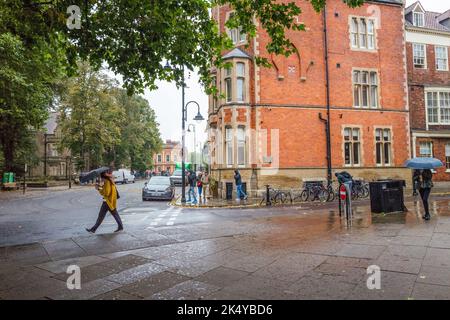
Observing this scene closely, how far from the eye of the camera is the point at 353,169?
73.6ft

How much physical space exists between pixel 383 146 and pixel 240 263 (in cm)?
2130

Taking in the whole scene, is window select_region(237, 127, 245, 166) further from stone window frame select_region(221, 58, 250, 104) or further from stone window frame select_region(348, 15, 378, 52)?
stone window frame select_region(348, 15, 378, 52)

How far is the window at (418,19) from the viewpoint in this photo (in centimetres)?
2619

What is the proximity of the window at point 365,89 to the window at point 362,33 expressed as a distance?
78.8 inches

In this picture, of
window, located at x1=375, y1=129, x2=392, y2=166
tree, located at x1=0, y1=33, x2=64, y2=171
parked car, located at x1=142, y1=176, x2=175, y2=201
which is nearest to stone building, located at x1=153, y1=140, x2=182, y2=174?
tree, located at x1=0, y1=33, x2=64, y2=171

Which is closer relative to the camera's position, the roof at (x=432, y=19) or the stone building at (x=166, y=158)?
the roof at (x=432, y=19)

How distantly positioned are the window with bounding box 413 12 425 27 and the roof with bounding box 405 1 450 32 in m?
0.30

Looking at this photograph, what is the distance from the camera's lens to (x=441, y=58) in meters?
26.1

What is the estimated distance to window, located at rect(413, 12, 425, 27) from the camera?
85.9 ft

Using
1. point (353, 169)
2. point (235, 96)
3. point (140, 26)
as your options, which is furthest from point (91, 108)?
point (140, 26)

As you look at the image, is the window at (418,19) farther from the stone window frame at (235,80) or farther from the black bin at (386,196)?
the black bin at (386,196)

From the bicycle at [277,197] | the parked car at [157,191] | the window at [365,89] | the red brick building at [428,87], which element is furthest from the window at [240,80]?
the red brick building at [428,87]

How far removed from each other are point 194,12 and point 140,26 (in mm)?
1528

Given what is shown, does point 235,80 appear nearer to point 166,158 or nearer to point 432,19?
point 432,19
